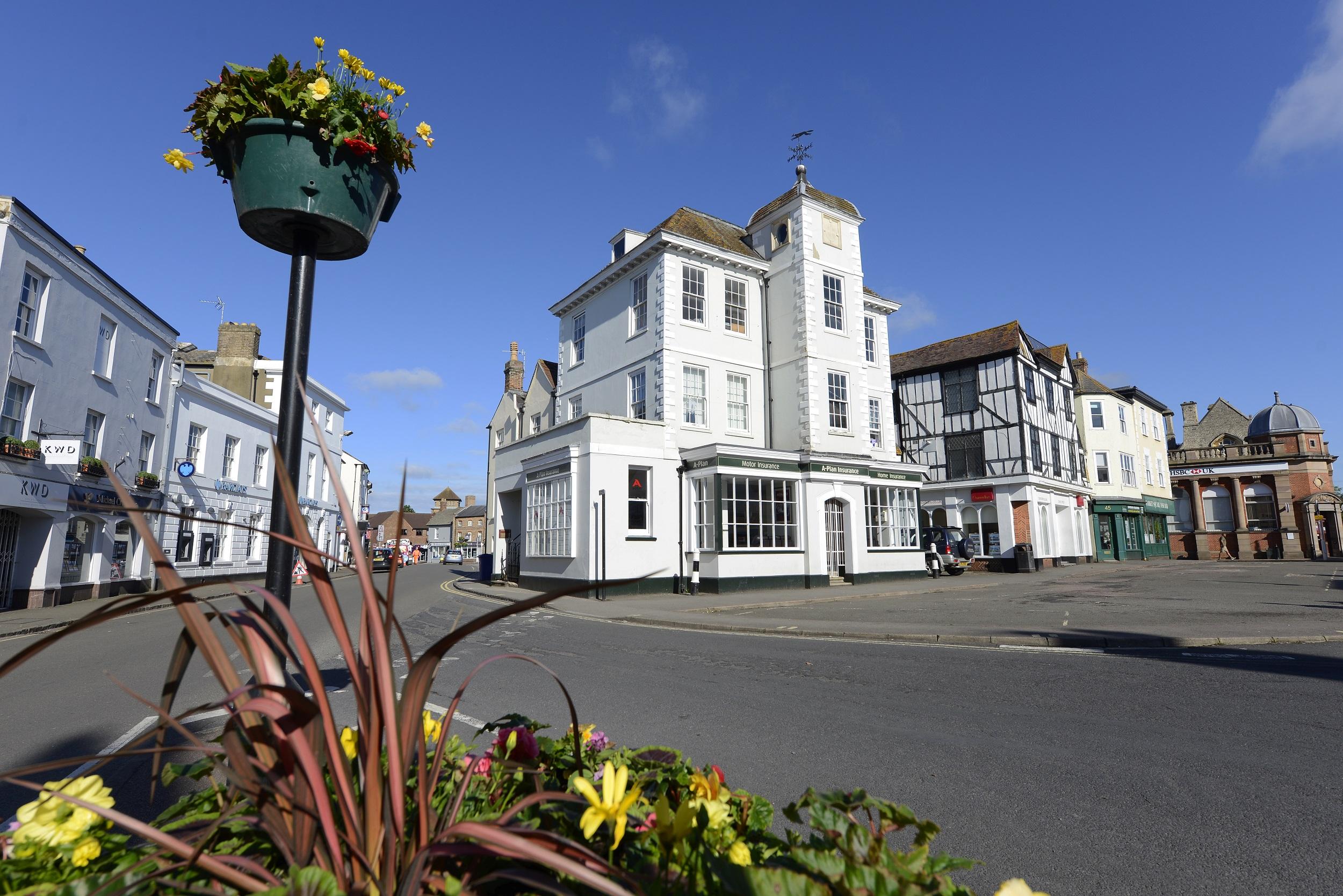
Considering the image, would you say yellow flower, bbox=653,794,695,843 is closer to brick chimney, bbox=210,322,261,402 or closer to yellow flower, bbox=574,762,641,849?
yellow flower, bbox=574,762,641,849

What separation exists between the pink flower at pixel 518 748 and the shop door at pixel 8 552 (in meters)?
20.2

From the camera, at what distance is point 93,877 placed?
1.32 m

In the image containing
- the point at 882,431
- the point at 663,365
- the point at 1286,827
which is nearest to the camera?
the point at 1286,827

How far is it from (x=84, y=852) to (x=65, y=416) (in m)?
20.8

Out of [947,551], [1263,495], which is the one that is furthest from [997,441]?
[1263,495]

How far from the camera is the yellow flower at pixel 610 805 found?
4.48 ft

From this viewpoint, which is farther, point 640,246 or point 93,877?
point 640,246

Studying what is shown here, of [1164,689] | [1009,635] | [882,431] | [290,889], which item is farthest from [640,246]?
[290,889]

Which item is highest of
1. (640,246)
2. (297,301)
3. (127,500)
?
(640,246)

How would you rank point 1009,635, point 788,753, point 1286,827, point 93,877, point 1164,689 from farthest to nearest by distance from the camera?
1. point 1009,635
2. point 1164,689
3. point 788,753
4. point 1286,827
5. point 93,877

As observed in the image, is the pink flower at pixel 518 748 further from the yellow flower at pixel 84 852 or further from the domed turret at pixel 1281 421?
the domed turret at pixel 1281 421

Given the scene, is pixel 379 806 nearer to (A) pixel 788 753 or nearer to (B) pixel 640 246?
(A) pixel 788 753

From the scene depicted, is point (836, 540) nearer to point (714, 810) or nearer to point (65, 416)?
point (65, 416)

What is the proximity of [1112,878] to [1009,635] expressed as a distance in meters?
6.96
